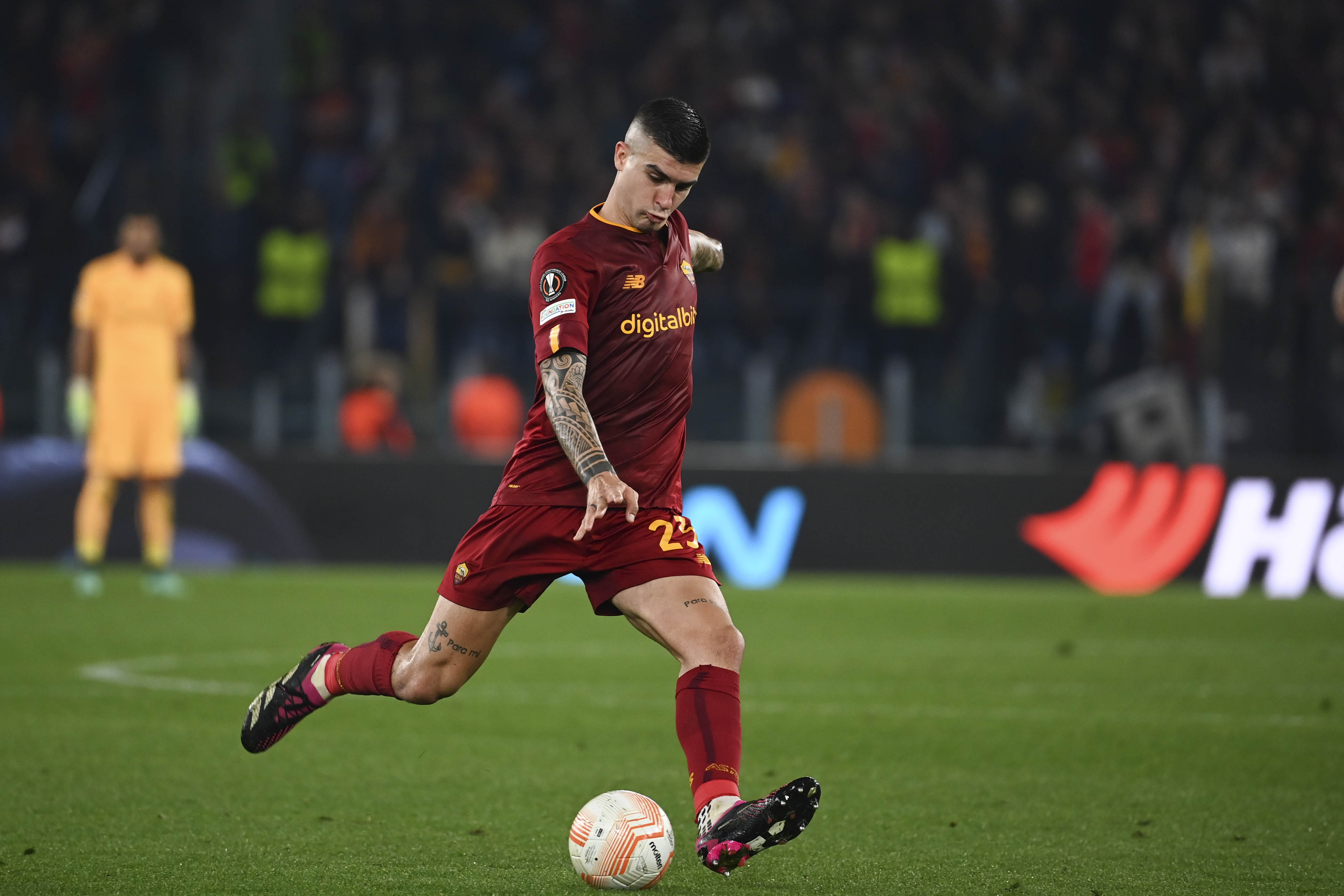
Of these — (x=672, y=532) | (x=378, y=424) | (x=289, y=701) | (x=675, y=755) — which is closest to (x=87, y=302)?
(x=378, y=424)

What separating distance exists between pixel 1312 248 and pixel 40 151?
1221cm

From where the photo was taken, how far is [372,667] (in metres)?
4.60

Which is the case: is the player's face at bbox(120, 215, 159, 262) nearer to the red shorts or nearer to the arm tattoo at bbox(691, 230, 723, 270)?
the arm tattoo at bbox(691, 230, 723, 270)

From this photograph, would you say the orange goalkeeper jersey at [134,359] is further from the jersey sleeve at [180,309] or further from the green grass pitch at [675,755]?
the green grass pitch at [675,755]

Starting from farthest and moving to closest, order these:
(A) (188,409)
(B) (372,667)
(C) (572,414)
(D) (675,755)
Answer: (A) (188,409)
(D) (675,755)
(B) (372,667)
(C) (572,414)

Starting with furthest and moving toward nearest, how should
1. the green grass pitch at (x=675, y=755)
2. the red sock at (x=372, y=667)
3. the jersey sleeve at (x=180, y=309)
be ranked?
the jersey sleeve at (x=180, y=309) < the red sock at (x=372, y=667) < the green grass pitch at (x=675, y=755)

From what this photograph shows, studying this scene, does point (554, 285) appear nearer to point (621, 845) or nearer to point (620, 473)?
point (620, 473)

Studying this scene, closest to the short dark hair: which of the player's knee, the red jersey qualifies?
the red jersey

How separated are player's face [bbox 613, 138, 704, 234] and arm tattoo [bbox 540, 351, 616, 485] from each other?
40 cm

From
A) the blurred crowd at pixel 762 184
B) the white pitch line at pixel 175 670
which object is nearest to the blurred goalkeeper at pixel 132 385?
the blurred crowd at pixel 762 184

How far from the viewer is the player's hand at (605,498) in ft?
13.0

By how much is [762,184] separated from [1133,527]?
20.7 feet

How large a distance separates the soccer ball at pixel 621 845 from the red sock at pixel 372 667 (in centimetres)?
74

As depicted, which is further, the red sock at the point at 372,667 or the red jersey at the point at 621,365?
the red sock at the point at 372,667
